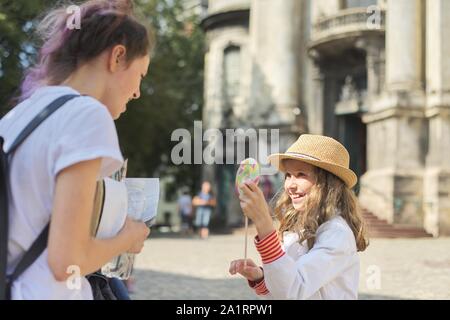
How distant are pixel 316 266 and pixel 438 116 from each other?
20952mm

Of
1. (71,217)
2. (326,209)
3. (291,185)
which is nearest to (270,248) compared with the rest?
(326,209)

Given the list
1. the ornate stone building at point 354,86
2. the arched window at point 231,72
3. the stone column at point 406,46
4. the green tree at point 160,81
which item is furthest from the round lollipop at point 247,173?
the arched window at point 231,72

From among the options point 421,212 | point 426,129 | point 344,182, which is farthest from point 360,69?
point 344,182

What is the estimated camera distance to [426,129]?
2330 centimetres

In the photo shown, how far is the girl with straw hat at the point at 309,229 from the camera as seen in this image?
2588 millimetres

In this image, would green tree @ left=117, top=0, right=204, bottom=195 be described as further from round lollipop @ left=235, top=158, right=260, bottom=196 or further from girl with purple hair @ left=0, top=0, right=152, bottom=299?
girl with purple hair @ left=0, top=0, right=152, bottom=299

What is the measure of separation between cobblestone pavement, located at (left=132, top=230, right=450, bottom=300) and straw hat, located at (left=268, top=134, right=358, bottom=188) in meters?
1.12

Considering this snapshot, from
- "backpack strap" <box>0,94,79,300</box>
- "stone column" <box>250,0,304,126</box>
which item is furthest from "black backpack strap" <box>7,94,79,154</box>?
"stone column" <box>250,0,304,126</box>

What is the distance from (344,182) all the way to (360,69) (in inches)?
997

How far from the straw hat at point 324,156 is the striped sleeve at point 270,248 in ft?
2.12

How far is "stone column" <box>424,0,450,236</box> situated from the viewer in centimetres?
2211

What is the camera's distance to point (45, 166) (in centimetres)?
187

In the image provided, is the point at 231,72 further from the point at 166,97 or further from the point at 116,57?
the point at 116,57

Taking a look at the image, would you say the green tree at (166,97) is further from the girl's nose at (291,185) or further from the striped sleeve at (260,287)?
the striped sleeve at (260,287)
